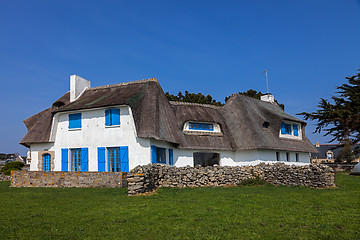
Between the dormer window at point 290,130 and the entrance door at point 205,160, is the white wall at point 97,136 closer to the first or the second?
the entrance door at point 205,160

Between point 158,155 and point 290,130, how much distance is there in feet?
43.0

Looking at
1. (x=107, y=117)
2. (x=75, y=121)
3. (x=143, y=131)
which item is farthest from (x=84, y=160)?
(x=143, y=131)

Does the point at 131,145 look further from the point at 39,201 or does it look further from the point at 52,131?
the point at 39,201

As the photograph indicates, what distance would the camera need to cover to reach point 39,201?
12070mm

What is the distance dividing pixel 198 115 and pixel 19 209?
1567 centimetres

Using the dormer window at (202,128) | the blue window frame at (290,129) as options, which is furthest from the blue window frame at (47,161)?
the blue window frame at (290,129)

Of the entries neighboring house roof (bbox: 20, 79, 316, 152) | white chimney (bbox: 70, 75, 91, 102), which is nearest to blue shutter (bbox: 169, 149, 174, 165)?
neighboring house roof (bbox: 20, 79, 316, 152)

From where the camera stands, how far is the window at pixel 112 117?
66.3 feet

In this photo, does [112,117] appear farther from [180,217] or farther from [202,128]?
[180,217]

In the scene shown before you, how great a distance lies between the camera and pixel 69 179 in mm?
17312

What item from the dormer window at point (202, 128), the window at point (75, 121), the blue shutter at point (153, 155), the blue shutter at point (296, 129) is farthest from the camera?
the blue shutter at point (296, 129)

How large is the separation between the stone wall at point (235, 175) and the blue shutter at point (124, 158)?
300 cm

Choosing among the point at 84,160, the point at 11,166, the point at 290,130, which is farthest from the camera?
the point at 290,130

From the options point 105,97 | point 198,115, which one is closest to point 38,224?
point 105,97
